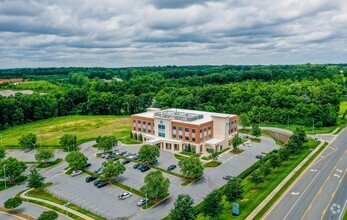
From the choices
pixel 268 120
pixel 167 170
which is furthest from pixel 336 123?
pixel 167 170

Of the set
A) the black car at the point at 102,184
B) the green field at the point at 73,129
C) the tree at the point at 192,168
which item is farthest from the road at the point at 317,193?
the green field at the point at 73,129

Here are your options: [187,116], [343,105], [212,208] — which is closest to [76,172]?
[187,116]

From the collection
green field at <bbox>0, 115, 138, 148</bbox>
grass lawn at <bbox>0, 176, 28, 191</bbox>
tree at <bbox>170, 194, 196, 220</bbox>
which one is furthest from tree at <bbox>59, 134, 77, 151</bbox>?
tree at <bbox>170, 194, 196, 220</bbox>

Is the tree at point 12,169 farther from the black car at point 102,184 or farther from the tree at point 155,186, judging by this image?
the tree at point 155,186

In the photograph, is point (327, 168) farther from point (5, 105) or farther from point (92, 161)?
point (5, 105)

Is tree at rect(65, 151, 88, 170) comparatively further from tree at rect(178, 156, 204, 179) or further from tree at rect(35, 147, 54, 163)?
tree at rect(178, 156, 204, 179)

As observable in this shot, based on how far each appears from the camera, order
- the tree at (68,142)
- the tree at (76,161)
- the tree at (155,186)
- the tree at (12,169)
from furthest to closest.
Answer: the tree at (68,142) < the tree at (76,161) < the tree at (12,169) < the tree at (155,186)
